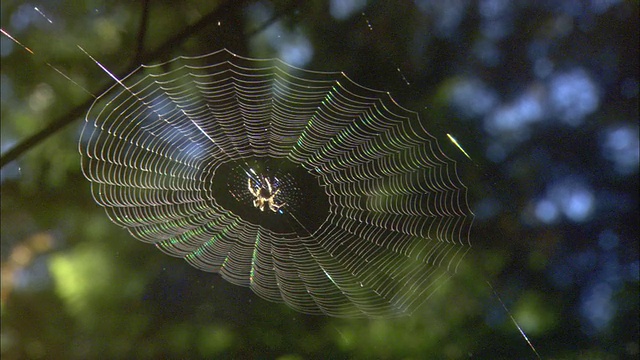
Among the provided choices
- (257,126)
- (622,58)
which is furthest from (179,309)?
(622,58)

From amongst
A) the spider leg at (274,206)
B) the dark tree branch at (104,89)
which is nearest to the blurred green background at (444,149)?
the dark tree branch at (104,89)

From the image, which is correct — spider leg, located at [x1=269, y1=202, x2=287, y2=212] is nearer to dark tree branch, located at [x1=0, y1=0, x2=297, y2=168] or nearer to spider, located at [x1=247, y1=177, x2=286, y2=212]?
spider, located at [x1=247, y1=177, x2=286, y2=212]

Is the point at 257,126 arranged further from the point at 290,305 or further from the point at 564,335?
the point at 564,335

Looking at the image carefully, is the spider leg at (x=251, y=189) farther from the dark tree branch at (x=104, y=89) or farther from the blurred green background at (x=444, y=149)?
the dark tree branch at (x=104, y=89)

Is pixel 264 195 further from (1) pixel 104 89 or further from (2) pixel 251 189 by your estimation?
(1) pixel 104 89

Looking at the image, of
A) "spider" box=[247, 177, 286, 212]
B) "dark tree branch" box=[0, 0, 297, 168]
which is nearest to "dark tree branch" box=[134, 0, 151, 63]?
"dark tree branch" box=[0, 0, 297, 168]

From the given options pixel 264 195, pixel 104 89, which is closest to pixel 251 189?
pixel 264 195
